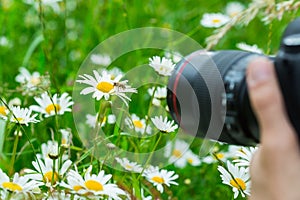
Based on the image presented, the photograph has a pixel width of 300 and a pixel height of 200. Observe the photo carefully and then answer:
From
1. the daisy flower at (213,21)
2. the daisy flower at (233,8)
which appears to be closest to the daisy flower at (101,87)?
the daisy flower at (213,21)

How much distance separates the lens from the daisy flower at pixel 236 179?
4.49 feet

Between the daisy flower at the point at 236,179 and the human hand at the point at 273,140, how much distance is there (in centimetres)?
31

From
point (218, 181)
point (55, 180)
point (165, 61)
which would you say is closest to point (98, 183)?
point (55, 180)

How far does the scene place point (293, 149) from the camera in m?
0.99

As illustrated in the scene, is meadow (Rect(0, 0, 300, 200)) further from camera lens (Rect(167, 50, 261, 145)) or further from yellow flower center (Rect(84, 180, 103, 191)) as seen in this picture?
camera lens (Rect(167, 50, 261, 145))

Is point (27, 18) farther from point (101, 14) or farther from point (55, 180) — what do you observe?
point (55, 180)

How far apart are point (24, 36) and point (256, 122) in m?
1.64

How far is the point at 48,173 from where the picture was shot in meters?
1.42

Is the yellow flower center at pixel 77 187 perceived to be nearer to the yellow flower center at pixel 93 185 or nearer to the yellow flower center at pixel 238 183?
the yellow flower center at pixel 93 185

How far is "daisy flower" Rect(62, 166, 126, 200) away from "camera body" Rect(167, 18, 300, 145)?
153 mm

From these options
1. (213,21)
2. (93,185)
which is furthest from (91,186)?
(213,21)

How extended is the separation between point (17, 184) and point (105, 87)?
0.77ft

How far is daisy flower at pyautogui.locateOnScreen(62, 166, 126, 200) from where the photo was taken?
1.26 metres

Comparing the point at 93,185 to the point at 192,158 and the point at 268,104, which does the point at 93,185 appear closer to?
the point at 268,104
